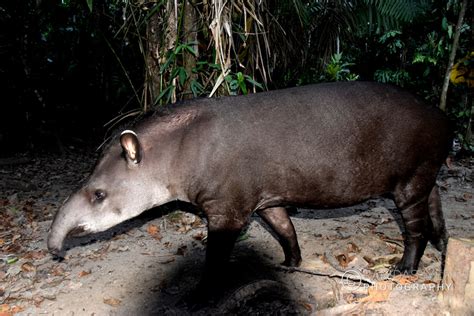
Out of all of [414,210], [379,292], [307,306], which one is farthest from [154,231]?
[414,210]

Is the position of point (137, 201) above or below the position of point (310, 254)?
above

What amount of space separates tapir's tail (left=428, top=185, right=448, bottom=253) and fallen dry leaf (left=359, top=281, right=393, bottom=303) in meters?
0.90

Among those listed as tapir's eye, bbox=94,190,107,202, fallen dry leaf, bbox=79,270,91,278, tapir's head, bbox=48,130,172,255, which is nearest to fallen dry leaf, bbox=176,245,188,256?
fallen dry leaf, bbox=79,270,91,278

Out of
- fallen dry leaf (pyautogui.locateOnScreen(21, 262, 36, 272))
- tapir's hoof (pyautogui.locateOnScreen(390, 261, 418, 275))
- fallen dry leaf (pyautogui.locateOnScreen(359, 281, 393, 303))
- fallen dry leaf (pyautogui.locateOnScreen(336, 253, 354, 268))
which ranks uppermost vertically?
fallen dry leaf (pyautogui.locateOnScreen(359, 281, 393, 303))

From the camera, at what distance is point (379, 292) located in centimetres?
323

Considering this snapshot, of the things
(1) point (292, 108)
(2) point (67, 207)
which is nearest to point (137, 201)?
(2) point (67, 207)

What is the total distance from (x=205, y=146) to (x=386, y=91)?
54.9 inches

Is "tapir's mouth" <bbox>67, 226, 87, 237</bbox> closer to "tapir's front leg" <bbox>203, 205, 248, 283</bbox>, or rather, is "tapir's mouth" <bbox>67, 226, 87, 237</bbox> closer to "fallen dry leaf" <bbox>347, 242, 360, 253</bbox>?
"tapir's front leg" <bbox>203, 205, 248, 283</bbox>

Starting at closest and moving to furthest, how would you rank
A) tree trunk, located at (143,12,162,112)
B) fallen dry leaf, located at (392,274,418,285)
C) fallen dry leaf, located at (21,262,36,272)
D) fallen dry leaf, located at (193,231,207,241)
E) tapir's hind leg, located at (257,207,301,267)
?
fallen dry leaf, located at (392,274,418,285) → tapir's hind leg, located at (257,207,301,267) → fallen dry leaf, located at (21,262,36,272) → fallen dry leaf, located at (193,231,207,241) → tree trunk, located at (143,12,162,112)

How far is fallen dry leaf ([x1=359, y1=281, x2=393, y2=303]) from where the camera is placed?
3166mm

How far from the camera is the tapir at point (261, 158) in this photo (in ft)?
10.7

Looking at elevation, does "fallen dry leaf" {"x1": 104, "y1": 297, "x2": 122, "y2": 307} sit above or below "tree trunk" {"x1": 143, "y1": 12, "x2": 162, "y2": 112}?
below

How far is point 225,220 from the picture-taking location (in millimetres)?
3254

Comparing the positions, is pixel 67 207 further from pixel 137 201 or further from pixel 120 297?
pixel 120 297
